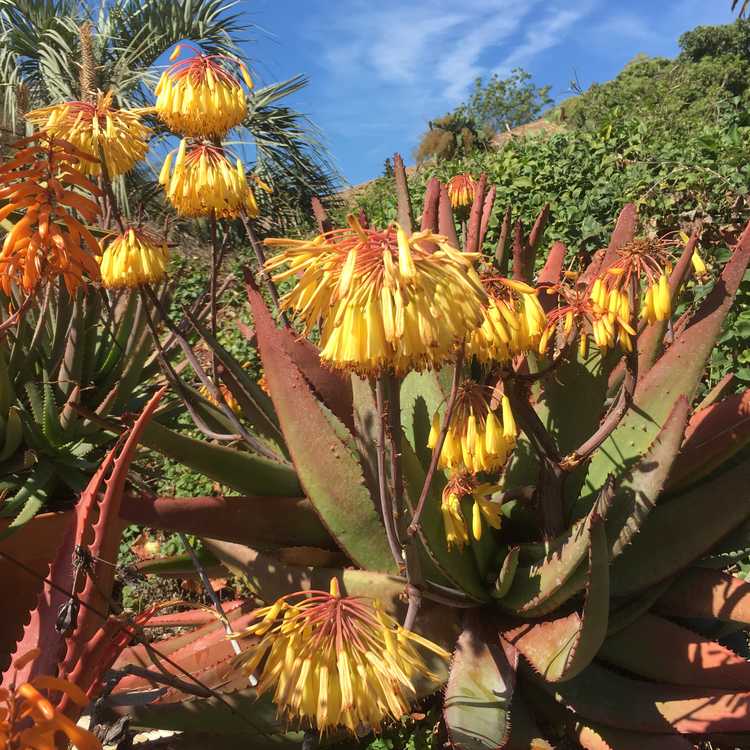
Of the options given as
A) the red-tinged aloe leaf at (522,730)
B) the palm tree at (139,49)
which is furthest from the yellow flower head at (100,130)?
the palm tree at (139,49)

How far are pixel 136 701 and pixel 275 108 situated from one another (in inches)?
476

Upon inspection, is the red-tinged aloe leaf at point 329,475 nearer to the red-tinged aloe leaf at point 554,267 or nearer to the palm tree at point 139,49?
the red-tinged aloe leaf at point 554,267

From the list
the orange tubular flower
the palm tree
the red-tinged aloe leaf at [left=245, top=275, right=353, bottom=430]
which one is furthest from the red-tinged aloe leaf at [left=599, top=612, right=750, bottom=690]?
the palm tree

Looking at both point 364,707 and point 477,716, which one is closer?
point 364,707

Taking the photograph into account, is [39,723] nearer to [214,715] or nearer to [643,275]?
[214,715]

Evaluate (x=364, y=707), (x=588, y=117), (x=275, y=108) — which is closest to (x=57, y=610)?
(x=364, y=707)

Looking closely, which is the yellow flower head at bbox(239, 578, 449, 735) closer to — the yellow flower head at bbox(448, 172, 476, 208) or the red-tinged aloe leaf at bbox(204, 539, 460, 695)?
the red-tinged aloe leaf at bbox(204, 539, 460, 695)

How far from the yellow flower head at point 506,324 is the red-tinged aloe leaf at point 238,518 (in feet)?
1.95

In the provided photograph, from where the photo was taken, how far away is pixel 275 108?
40.1 ft

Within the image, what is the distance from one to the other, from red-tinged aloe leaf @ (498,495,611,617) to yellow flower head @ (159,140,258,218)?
110 centimetres

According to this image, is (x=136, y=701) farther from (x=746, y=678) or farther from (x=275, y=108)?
(x=275, y=108)

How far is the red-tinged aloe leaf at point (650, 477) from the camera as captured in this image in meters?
1.21

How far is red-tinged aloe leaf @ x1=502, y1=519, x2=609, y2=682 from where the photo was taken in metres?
1.14

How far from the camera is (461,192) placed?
298cm
